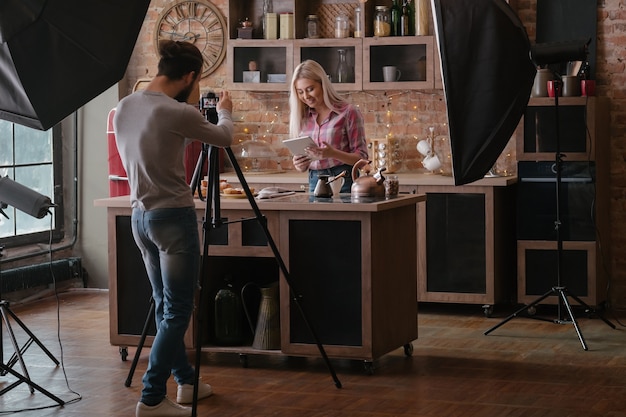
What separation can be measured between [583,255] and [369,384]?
2462mm

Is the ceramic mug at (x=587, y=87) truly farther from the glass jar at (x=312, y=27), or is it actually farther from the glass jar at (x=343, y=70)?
the glass jar at (x=312, y=27)

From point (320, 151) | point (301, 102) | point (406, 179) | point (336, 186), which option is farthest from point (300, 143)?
point (406, 179)

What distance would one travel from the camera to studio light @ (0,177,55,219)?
4.57 meters

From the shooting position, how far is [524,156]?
668cm

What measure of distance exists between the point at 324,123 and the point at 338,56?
192 cm

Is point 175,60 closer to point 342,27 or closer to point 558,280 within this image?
point 558,280

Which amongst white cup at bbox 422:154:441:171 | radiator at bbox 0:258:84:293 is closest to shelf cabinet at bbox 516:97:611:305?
white cup at bbox 422:154:441:171

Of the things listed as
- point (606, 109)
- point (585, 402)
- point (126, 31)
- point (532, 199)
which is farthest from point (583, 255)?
point (126, 31)

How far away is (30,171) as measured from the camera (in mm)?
7676

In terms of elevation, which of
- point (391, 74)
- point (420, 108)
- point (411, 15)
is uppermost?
point (411, 15)

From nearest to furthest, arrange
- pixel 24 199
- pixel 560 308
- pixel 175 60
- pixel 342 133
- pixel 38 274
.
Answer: pixel 175 60, pixel 24 199, pixel 342 133, pixel 560 308, pixel 38 274

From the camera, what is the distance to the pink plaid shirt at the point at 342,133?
5480 millimetres

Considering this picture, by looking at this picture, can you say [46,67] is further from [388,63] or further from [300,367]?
[388,63]

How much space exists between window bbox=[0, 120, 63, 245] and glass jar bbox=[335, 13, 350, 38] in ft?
7.62
